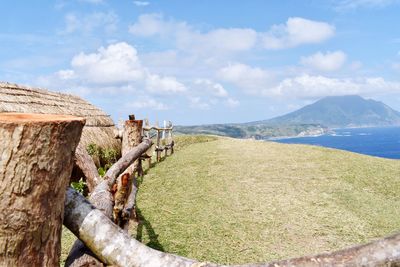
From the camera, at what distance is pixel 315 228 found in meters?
10.7

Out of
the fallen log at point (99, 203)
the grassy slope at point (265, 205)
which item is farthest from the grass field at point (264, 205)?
the fallen log at point (99, 203)

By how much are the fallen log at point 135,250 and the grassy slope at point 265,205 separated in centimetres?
634

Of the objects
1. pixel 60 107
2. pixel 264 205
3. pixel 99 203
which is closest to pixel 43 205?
pixel 99 203

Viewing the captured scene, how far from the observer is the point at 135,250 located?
241 cm

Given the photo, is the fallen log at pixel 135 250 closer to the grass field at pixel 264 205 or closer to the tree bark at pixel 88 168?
the tree bark at pixel 88 168

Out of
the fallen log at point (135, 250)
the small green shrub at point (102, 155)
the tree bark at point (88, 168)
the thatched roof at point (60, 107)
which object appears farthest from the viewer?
the small green shrub at point (102, 155)

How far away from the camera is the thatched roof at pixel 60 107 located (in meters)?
14.3

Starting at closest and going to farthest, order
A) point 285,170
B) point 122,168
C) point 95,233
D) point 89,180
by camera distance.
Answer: point 95,233
point 122,168
point 89,180
point 285,170

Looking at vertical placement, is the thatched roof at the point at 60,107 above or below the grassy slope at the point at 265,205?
above

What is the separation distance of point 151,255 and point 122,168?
319cm

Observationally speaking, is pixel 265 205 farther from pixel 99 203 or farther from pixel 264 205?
pixel 99 203

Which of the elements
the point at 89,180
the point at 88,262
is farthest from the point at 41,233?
the point at 89,180

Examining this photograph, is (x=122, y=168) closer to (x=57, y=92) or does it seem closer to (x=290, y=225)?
(x=290, y=225)

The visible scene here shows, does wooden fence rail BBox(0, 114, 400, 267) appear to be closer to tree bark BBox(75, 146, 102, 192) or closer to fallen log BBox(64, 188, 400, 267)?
fallen log BBox(64, 188, 400, 267)
